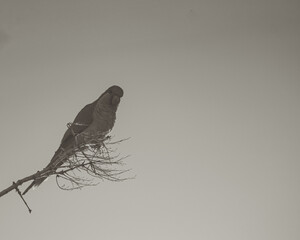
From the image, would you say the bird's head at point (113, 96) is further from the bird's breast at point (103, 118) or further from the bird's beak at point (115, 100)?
the bird's breast at point (103, 118)

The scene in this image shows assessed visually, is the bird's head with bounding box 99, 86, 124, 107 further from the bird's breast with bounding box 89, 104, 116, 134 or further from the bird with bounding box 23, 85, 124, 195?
the bird's breast with bounding box 89, 104, 116, 134

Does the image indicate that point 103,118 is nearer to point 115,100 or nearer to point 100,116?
point 100,116

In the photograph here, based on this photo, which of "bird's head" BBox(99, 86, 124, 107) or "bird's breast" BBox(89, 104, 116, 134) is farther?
"bird's head" BBox(99, 86, 124, 107)

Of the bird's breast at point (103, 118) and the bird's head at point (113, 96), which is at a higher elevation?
the bird's head at point (113, 96)

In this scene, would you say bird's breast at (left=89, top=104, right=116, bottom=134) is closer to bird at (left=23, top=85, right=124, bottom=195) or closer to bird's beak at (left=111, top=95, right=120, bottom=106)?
bird at (left=23, top=85, right=124, bottom=195)

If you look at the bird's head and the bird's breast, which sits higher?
the bird's head

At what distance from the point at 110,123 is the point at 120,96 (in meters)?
0.85

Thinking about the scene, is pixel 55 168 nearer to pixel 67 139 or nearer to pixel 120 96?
pixel 67 139

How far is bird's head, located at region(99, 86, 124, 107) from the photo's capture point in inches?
320

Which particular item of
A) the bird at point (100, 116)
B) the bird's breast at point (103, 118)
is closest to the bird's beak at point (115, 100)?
the bird at point (100, 116)

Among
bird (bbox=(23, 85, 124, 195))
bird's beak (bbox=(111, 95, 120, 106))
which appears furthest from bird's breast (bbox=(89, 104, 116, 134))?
bird's beak (bbox=(111, 95, 120, 106))

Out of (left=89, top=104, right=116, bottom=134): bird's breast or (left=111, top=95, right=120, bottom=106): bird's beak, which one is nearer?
(left=89, top=104, right=116, bottom=134): bird's breast

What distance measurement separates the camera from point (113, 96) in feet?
26.9

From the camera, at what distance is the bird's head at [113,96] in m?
8.14
